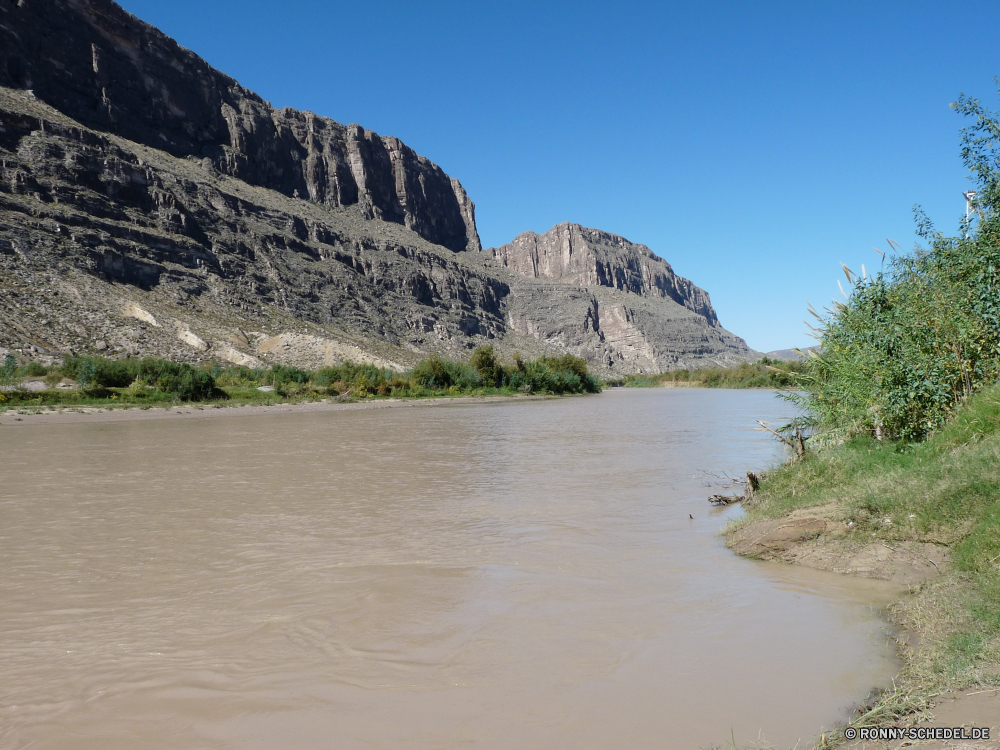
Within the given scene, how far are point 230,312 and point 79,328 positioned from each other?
897 inches

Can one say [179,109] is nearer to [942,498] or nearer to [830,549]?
[830,549]

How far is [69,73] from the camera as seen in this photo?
102 meters

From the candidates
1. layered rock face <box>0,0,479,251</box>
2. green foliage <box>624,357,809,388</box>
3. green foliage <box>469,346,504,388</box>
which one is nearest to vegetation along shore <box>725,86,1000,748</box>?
green foliage <box>469,346,504,388</box>

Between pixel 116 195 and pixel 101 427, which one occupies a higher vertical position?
pixel 116 195

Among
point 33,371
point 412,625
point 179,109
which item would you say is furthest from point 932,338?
point 179,109

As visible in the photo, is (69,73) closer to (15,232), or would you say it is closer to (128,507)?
(15,232)

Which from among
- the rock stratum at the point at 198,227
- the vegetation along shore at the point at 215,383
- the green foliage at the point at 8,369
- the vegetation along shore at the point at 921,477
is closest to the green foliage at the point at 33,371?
the vegetation along shore at the point at 215,383

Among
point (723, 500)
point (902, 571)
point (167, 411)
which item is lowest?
point (723, 500)

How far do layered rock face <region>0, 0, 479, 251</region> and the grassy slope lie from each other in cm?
11848

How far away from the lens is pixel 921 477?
7.19 m

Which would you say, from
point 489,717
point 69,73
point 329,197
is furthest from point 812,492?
point 329,197

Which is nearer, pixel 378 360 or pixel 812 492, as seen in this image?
pixel 812 492

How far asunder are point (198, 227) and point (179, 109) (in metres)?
47.0

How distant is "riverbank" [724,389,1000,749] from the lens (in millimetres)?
3773
